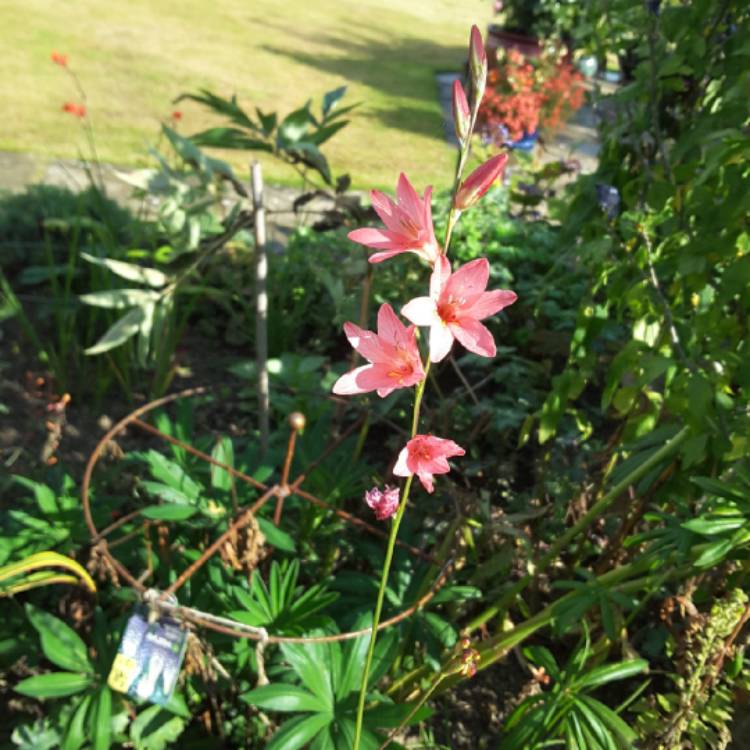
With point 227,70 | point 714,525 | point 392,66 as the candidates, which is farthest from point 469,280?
point 392,66

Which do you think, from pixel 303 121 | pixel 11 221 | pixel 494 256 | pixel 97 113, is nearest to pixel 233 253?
pixel 11 221

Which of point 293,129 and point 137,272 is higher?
point 293,129

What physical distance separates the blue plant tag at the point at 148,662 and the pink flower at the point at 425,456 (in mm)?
527

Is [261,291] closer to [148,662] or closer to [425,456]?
[148,662]

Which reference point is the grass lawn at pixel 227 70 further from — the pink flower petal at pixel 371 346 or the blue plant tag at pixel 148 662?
the pink flower petal at pixel 371 346

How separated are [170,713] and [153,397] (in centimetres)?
106

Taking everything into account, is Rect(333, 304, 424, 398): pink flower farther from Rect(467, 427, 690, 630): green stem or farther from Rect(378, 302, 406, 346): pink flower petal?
Rect(467, 427, 690, 630): green stem

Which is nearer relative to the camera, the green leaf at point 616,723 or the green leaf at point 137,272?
the green leaf at point 616,723

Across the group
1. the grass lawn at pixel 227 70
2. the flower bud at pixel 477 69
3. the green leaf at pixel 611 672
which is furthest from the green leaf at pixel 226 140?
the grass lawn at pixel 227 70

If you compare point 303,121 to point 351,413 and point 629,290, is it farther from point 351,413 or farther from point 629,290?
point 351,413

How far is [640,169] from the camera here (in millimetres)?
1698

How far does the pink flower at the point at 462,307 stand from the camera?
62 cm

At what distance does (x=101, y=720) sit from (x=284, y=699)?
0.90ft

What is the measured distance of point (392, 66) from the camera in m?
7.69
